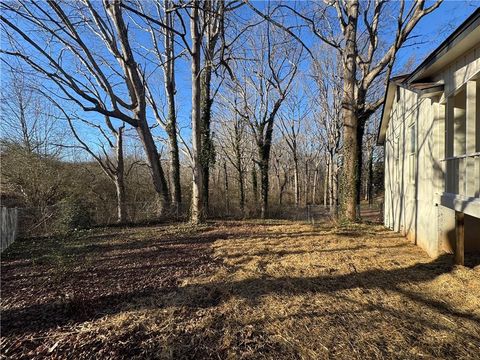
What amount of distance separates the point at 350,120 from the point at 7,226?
1136cm

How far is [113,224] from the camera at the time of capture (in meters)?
10.4

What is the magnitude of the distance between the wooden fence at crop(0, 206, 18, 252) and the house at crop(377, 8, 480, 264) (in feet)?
32.6

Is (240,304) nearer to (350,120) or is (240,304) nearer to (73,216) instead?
(73,216)

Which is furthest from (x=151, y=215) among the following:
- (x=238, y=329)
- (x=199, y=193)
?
(x=238, y=329)

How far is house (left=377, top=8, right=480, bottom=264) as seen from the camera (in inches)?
171

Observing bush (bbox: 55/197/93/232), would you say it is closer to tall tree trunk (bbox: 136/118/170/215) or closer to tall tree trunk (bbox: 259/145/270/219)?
tall tree trunk (bbox: 136/118/170/215)

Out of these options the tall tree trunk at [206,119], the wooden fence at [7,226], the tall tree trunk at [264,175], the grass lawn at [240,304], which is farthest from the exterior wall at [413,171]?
the wooden fence at [7,226]

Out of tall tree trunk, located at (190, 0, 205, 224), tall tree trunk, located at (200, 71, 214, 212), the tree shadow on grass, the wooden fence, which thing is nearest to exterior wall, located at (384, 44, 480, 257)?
the tree shadow on grass

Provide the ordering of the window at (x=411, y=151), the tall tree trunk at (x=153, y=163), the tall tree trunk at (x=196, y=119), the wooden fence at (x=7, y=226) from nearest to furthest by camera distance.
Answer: the wooden fence at (x=7, y=226) → the window at (x=411, y=151) → the tall tree trunk at (x=196, y=119) → the tall tree trunk at (x=153, y=163)

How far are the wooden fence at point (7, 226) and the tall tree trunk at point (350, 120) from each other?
10.4m

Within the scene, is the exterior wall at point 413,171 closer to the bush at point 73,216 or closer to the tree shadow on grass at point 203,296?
the tree shadow on grass at point 203,296

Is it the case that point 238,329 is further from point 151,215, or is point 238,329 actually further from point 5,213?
point 151,215

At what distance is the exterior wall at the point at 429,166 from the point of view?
5.12 m

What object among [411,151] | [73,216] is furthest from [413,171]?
[73,216]
